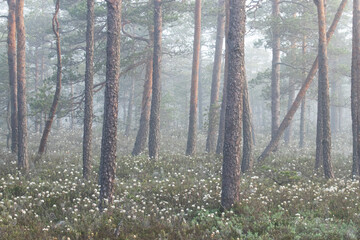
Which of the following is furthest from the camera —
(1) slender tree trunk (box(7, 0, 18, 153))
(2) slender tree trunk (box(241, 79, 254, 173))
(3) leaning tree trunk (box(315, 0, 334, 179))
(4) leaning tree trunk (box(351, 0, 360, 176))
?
(1) slender tree trunk (box(7, 0, 18, 153))

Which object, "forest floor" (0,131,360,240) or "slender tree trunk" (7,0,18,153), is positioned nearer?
"forest floor" (0,131,360,240)

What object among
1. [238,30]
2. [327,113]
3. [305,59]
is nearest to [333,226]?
[238,30]

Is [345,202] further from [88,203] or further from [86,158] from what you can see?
[86,158]

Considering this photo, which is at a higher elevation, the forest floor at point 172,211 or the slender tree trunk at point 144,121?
the slender tree trunk at point 144,121

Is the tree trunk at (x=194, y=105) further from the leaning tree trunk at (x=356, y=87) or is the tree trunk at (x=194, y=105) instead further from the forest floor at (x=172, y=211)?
the leaning tree trunk at (x=356, y=87)

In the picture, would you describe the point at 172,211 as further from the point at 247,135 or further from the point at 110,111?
the point at 247,135

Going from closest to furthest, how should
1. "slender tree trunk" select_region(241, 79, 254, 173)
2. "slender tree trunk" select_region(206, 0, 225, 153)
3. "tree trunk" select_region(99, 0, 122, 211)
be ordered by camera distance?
1. "tree trunk" select_region(99, 0, 122, 211)
2. "slender tree trunk" select_region(241, 79, 254, 173)
3. "slender tree trunk" select_region(206, 0, 225, 153)

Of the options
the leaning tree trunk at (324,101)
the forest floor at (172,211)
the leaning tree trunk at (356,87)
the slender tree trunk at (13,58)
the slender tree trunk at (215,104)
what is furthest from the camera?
the slender tree trunk at (215,104)

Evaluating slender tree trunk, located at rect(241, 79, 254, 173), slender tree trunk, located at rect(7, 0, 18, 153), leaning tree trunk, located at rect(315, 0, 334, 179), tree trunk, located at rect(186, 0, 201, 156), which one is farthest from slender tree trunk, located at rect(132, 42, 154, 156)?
leaning tree trunk, located at rect(315, 0, 334, 179)

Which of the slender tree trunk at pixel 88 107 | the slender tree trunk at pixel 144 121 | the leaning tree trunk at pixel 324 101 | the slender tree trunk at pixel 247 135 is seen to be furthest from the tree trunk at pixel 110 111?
the slender tree trunk at pixel 144 121

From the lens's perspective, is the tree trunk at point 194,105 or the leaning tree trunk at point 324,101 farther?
the tree trunk at point 194,105

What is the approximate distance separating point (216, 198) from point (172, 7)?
39.7 ft

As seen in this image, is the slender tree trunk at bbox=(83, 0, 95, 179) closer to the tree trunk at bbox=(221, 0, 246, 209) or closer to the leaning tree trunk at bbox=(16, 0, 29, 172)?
the leaning tree trunk at bbox=(16, 0, 29, 172)

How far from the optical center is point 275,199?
8.84 metres
